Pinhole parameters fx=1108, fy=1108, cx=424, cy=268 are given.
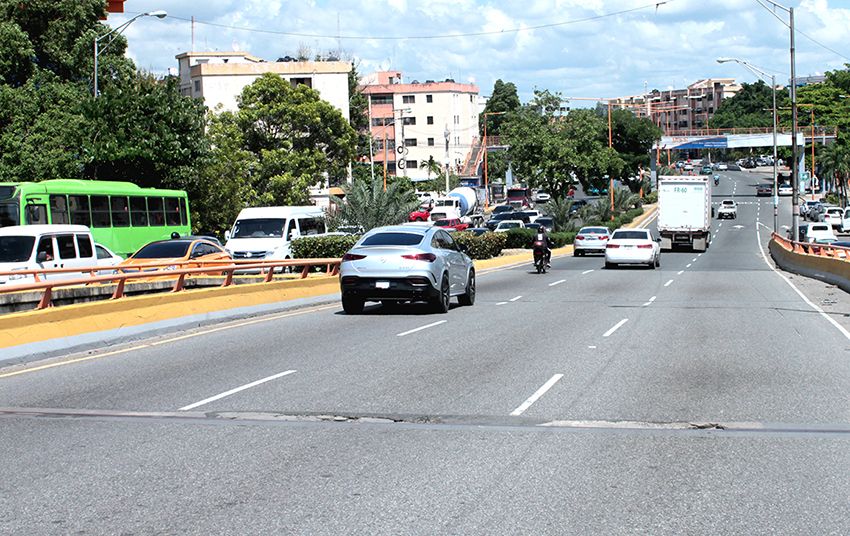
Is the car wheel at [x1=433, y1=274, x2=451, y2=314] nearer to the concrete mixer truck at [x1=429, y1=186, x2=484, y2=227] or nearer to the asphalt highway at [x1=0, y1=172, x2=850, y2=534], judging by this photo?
the asphalt highway at [x1=0, y1=172, x2=850, y2=534]

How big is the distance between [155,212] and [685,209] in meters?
30.6

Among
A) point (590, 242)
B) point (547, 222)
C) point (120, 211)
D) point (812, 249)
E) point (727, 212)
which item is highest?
point (120, 211)

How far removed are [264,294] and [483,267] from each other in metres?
22.0

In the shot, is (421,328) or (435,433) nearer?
(435,433)

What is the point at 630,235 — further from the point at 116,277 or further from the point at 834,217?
the point at 834,217

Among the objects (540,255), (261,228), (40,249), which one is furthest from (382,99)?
(40,249)

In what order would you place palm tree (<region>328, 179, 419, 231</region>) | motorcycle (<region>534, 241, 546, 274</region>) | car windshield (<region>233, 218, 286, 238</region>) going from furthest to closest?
palm tree (<region>328, 179, 419, 231</region>) → motorcycle (<region>534, 241, 546, 274</region>) → car windshield (<region>233, 218, 286, 238</region>)

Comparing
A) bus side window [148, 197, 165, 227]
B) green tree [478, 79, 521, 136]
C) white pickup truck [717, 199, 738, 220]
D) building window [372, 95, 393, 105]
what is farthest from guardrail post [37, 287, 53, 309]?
green tree [478, 79, 521, 136]

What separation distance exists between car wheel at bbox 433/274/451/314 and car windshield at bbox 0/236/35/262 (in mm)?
8920

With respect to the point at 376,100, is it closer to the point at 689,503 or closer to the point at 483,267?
the point at 483,267

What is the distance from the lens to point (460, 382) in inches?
497

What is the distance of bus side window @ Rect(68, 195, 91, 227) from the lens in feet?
114

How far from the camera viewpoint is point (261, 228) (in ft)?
120

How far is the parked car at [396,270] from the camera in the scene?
826 inches
